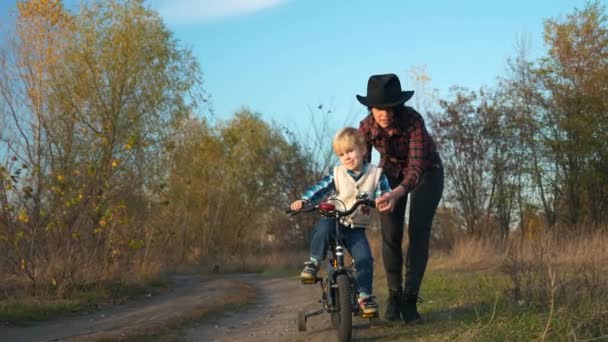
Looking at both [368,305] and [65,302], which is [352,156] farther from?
[65,302]

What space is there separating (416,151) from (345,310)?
147 centimetres

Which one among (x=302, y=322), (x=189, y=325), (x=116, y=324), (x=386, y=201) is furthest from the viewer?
(x=116, y=324)

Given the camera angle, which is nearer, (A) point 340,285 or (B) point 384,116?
(A) point 340,285

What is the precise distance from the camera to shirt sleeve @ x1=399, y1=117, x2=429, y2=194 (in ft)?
18.7

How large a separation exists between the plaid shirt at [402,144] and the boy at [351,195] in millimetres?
258

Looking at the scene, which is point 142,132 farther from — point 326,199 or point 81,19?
point 326,199

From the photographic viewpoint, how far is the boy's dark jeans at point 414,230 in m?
6.00

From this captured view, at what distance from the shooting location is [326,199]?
5.79 m

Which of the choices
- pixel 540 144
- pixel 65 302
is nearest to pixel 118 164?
pixel 65 302

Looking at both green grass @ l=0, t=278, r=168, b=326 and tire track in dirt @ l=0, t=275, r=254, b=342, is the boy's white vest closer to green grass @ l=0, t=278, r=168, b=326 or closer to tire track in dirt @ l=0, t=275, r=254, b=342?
tire track in dirt @ l=0, t=275, r=254, b=342

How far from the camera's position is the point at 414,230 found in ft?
20.0

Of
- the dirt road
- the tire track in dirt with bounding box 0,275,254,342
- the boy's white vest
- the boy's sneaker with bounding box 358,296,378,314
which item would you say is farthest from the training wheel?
the tire track in dirt with bounding box 0,275,254,342

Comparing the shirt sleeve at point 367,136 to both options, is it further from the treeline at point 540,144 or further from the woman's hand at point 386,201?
the treeline at point 540,144

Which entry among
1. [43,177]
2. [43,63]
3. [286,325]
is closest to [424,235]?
[286,325]
